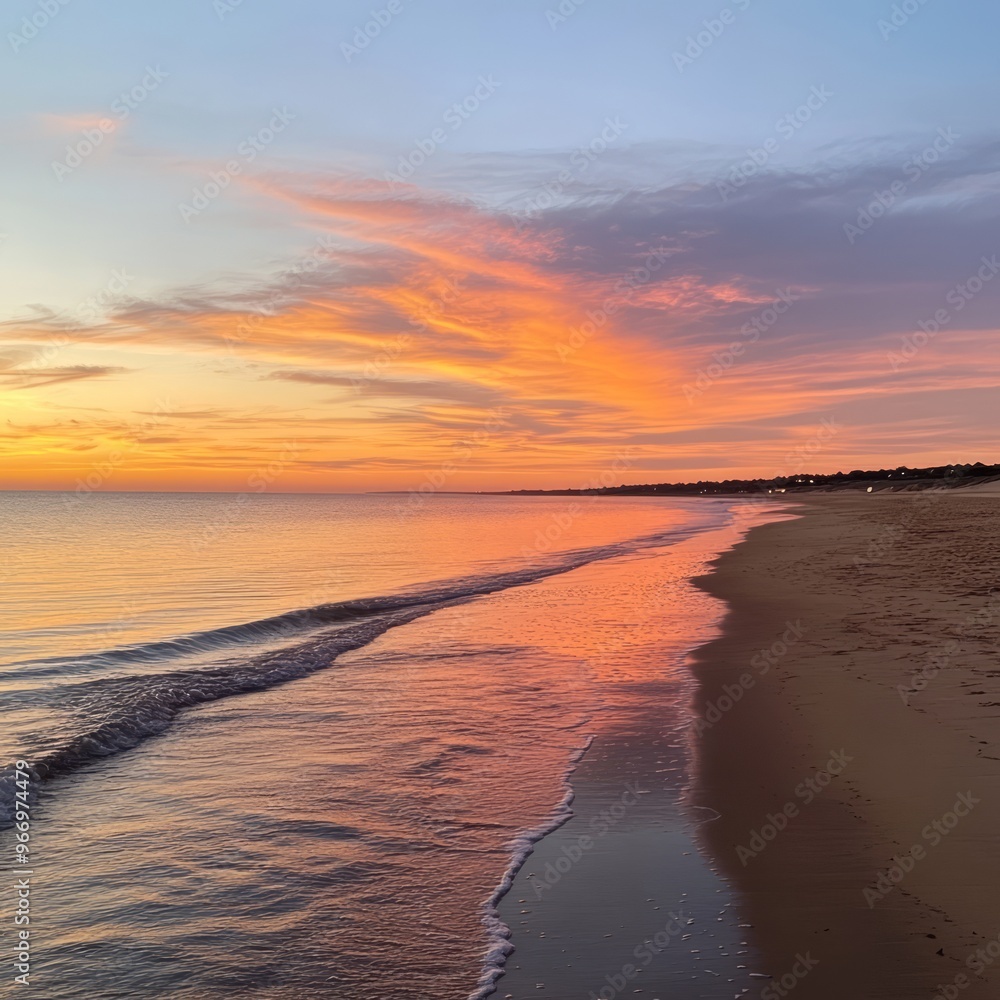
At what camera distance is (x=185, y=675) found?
14562 millimetres

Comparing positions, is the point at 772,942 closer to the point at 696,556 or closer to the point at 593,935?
the point at 593,935

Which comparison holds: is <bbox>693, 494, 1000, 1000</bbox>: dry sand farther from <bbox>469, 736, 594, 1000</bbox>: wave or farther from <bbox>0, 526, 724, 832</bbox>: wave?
<bbox>0, 526, 724, 832</bbox>: wave

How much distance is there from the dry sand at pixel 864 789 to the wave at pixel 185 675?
93.2 inches

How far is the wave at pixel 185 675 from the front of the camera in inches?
401

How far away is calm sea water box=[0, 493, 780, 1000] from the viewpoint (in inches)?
211

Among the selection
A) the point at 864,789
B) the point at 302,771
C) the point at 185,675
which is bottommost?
the point at 185,675

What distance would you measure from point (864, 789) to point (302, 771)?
5.84 m

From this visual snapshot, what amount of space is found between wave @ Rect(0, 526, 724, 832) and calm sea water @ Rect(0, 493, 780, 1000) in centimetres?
6

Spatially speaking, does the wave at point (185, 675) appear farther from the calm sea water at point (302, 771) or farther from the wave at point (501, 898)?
the wave at point (501, 898)

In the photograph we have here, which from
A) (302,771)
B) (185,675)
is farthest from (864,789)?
(185,675)

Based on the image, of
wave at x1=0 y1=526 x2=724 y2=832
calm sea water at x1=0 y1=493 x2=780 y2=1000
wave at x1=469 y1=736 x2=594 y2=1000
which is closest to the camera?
wave at x1=469 y1=736 x2=594 y2=1000

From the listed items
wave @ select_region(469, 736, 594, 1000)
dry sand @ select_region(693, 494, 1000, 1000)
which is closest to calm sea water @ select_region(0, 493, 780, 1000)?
wave @ select_region(469, 736, 594, 1000)

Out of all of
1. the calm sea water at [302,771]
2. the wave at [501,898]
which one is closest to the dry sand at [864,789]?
the calm sea water at [302,771]

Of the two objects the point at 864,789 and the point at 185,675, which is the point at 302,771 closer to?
the point at 864,789
